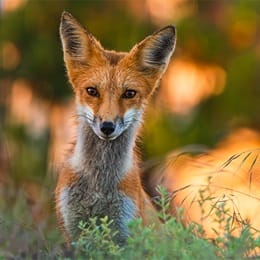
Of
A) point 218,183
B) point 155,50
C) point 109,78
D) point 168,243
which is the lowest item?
point 218,183

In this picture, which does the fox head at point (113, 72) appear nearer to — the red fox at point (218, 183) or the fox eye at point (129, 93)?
the fox eye at point (129, 93)

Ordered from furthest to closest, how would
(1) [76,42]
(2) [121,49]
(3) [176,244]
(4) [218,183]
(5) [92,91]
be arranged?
(2) [121,49] → (4) [218,183] → (1) [76,42] → (5) [92,91] → (3) [176,244]

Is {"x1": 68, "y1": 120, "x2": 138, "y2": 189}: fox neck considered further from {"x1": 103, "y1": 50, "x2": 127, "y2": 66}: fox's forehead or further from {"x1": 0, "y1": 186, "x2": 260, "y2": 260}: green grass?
{"x1": 0, "y1": 186, "x2": 260, "y2": 260}: green grass

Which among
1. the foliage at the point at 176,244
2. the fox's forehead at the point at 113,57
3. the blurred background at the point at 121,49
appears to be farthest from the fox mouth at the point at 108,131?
the blurred background at the point at 121,49

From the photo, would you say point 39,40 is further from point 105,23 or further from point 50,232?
point 50,232

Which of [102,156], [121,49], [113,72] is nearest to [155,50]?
[113,72]

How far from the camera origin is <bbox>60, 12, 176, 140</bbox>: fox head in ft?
23.8

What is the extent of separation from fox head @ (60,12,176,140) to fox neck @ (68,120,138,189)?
14 centimetres

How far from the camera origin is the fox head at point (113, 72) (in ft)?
23.8

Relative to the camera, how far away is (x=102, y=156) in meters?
7.51

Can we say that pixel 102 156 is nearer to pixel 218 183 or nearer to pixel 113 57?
pixel 113 57

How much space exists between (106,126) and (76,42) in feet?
3.32

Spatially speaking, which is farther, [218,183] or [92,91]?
[218,183]

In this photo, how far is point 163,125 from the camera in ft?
51.1
